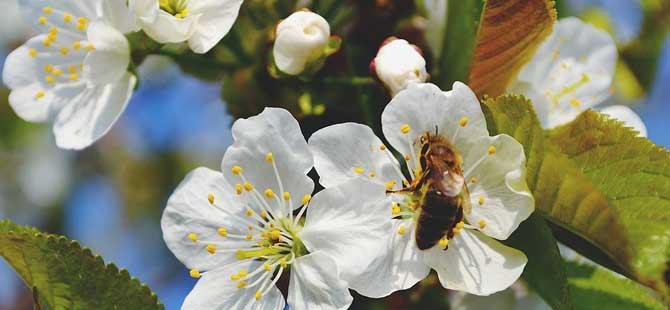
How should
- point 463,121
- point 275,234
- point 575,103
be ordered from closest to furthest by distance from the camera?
point 463,121 → point 275,234 → point 575,103

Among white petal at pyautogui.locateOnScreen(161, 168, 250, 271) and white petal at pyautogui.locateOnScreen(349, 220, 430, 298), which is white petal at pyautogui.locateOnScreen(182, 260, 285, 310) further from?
white petal at pyautogui.locateOnScreen(349, 220, 430, 298)

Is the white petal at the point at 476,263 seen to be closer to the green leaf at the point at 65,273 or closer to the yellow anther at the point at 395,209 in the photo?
the yellow anther at the point at 395,209

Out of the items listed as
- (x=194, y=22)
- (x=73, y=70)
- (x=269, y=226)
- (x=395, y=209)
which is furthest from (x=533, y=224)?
(x=73, y=70)

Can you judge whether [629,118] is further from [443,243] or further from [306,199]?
[306,199]

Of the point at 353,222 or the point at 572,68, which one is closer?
the point at 353,222

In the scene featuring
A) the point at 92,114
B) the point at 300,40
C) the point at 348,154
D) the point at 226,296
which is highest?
the point at 300,40

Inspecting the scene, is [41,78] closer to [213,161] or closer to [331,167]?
[331,167]

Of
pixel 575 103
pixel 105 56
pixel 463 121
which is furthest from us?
pixel 575 103

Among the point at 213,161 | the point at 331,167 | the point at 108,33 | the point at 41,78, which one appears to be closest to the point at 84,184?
the point at 213,161

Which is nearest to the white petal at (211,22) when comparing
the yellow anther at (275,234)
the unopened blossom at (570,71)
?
the yellow anther at (275,234)
